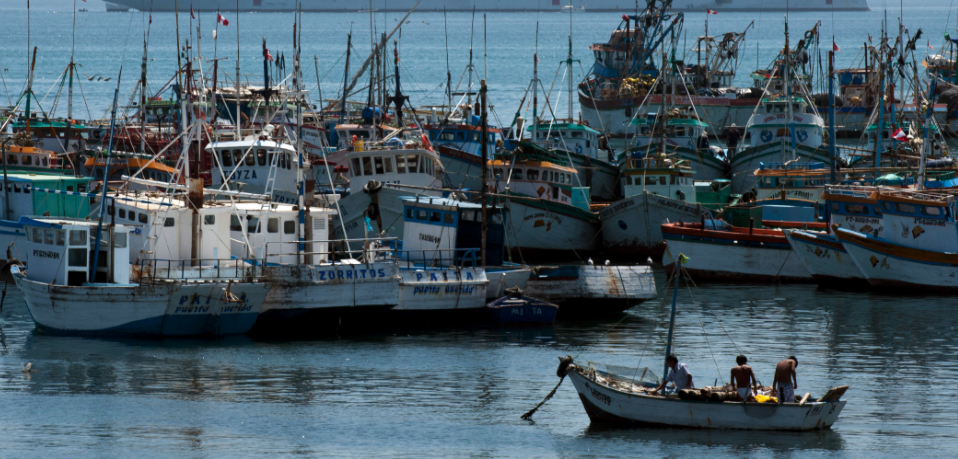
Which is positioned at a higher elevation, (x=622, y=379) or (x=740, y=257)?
(x=740, y=257)

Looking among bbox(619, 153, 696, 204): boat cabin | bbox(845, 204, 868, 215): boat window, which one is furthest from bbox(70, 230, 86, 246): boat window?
bbox(845, 204, 868, 215): boat window

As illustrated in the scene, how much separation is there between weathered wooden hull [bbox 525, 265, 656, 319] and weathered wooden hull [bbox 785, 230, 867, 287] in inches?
337

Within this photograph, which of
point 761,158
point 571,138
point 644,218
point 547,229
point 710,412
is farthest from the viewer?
point 761,158

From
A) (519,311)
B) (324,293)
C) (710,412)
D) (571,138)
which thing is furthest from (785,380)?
(571,138)

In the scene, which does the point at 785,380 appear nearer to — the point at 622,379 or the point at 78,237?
the point at 622,379

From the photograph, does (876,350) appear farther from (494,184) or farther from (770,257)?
(494,184)

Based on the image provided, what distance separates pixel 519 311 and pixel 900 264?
15.1 metres

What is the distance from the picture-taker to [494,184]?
157 feet

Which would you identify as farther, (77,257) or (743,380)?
(77,257)

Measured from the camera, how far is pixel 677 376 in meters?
24.2

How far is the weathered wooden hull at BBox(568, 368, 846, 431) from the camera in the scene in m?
24.0

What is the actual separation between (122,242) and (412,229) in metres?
9.84

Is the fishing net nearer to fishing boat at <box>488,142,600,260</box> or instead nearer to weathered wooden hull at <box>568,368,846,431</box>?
weathered wooden hull at <box>568,368,846,431</box>

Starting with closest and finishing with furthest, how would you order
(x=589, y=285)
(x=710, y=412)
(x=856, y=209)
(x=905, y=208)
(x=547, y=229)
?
(x=710, y=412) → (x=589, y=285) → (x=905, y=208) → (x=856, y=209) → (x=547, y=229)
